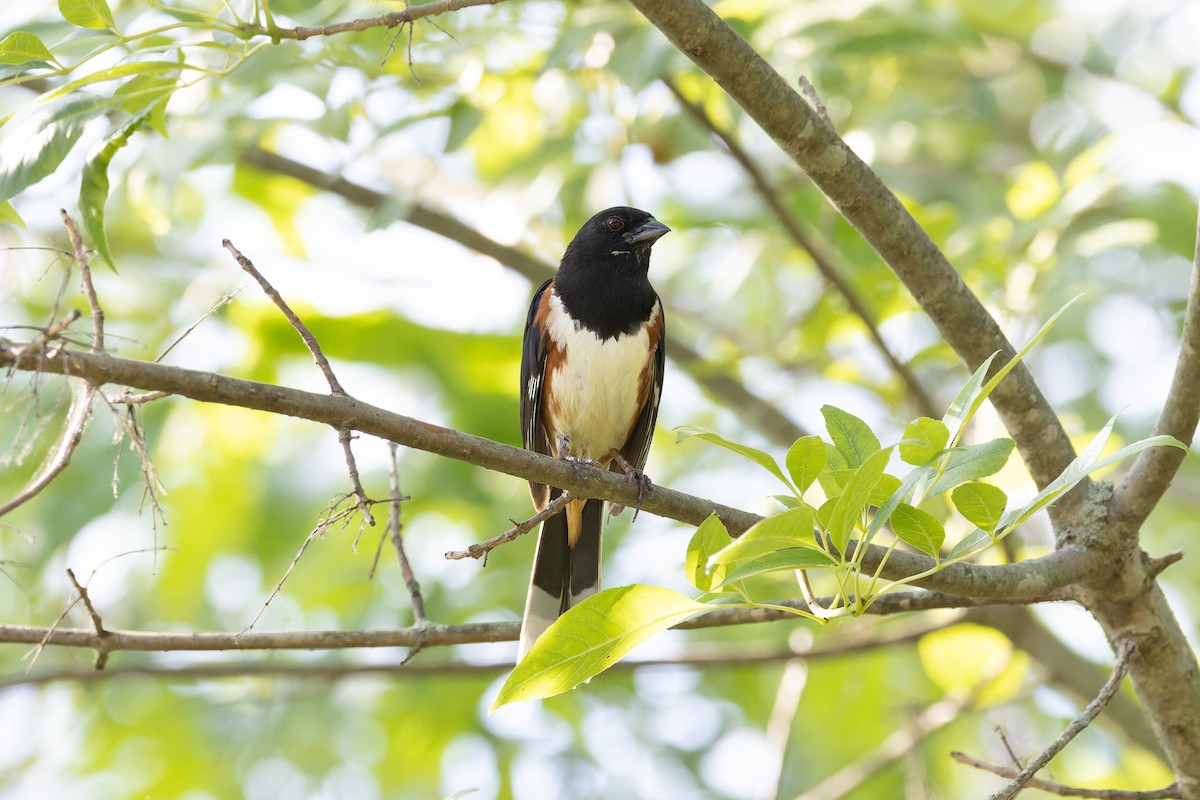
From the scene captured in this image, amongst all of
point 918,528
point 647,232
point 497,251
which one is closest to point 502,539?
point 918,528

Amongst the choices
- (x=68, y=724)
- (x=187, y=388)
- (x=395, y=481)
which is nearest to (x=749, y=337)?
(x=395, y=481)

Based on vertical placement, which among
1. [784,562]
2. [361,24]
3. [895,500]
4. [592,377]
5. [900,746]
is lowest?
[900,746]

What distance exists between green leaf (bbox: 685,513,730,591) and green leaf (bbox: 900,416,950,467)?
0.32m

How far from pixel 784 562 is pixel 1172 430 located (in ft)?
3.63

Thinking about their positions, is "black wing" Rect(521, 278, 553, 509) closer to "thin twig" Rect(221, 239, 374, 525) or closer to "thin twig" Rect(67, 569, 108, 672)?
"thin twig" Rect(67, 569, 108, 672)

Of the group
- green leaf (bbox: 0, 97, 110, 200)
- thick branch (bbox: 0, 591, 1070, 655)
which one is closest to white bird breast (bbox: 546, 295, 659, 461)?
thick branch (bbox: 0, 591, 1070, 655)

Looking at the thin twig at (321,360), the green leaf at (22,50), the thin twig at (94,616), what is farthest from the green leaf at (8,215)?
the thin twig at (94,616)

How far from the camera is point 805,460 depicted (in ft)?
6.10

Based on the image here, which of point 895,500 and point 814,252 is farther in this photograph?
point 814,252

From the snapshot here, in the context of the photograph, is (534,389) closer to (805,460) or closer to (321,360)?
(321,360)

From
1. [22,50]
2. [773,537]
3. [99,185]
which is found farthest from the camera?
[99,185]

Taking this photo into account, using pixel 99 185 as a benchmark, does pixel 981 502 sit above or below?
below

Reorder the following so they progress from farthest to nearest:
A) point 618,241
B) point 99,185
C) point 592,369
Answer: point 618,241 < point 592,369 < point 99,185

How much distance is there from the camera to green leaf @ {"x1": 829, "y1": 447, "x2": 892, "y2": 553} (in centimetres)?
165
